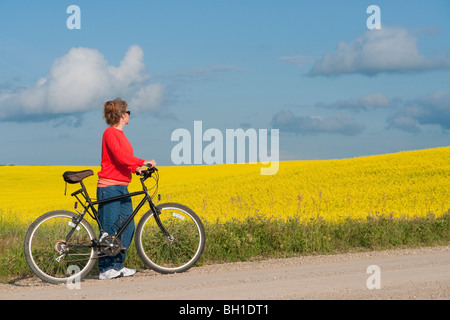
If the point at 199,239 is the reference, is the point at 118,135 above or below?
above

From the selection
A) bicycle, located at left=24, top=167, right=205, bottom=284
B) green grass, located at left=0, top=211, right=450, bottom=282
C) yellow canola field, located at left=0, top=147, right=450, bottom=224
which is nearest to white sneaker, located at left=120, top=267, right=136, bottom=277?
bicycle, located at left=24, top=167, right=205, bottom=284

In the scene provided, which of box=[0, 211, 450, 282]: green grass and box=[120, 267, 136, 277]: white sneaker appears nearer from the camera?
box=[120, 267, 136, 277]: white sneaker

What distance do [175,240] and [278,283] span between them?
2.04m

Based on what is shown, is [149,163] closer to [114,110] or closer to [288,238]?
[114,110]

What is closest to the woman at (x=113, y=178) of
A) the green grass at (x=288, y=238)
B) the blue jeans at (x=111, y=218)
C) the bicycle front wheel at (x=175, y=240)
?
the blue jeans at (x=111, y=218)

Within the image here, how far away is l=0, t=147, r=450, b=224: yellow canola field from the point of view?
20316mm

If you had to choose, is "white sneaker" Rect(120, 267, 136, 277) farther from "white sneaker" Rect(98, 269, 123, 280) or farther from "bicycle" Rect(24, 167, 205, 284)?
"bicycle" Rect(24, 167, 205, 284)

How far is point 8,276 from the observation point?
856 cm

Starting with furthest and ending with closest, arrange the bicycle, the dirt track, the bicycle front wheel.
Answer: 1. the bicycle front wheel
2. the bicycle
3. the dirt track

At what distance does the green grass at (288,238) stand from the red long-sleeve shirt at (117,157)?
149 centimetres

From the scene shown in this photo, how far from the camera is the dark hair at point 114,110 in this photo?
325 inches
